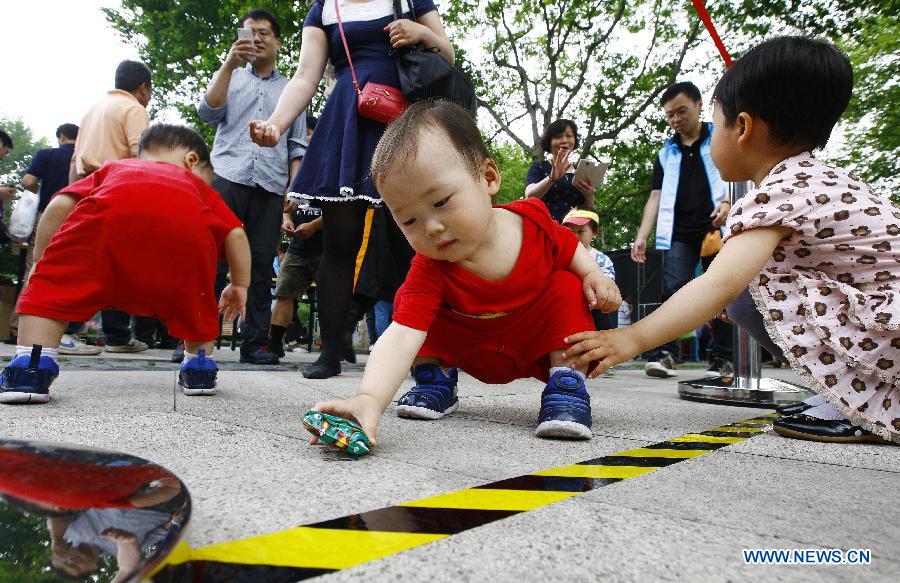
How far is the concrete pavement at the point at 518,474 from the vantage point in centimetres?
69

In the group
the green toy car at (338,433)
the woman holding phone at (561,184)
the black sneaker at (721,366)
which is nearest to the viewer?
the green toy car at (338,433)

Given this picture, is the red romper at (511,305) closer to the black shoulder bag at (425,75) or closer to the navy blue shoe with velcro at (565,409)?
the navy blue shoe with velcro at (565,409)

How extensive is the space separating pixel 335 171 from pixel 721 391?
2121 millimetres

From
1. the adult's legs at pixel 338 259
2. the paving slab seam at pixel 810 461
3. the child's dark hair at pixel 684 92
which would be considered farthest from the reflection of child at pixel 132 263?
the child's dark hair at pixel 684 92

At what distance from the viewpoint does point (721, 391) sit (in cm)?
285

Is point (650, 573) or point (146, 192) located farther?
point (146, 192)

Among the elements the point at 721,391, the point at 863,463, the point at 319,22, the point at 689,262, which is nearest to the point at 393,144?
the point at 863,463

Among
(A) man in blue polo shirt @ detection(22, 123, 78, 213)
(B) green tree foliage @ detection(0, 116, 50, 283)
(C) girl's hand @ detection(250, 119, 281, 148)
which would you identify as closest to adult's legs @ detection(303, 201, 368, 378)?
(C) girl's hand @ detection(250, 119, 281, 148)

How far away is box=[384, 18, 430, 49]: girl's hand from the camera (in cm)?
257

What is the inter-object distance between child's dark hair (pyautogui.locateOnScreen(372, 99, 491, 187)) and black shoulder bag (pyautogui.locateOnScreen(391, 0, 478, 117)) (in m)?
0.87

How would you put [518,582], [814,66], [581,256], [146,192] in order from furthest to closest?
[146,192] < [581,256] < [814,66] < [518,582]

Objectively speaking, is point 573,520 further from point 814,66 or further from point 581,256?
point 814,66

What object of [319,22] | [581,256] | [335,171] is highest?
[319,22]

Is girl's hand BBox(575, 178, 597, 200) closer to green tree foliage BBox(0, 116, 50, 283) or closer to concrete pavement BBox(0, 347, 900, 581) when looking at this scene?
concrete pavement BBox(0, 347, 900, 581)
